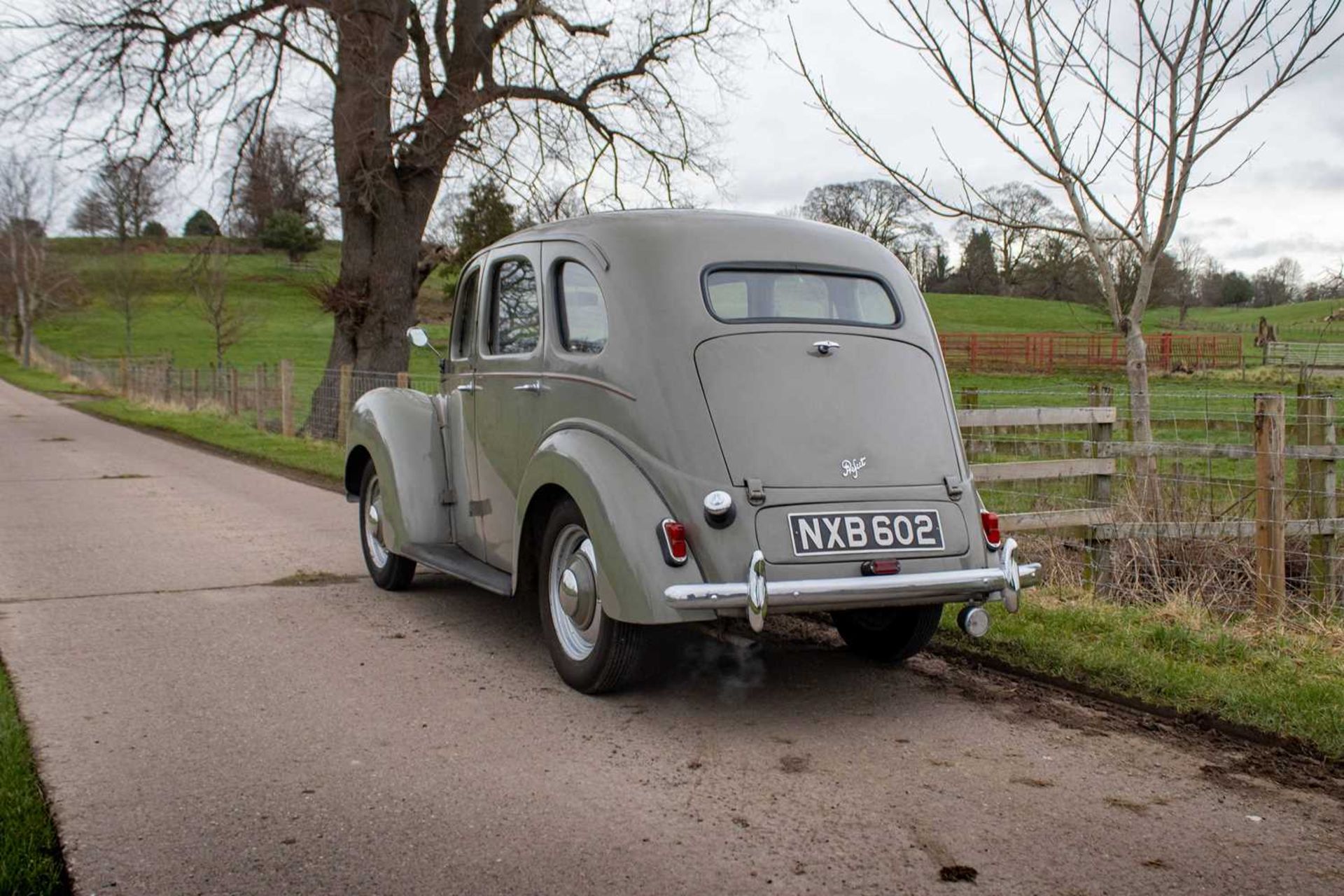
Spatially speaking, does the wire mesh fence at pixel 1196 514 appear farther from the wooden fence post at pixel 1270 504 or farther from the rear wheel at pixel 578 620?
the rear wheel at pixel 578 620

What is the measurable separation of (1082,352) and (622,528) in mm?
42713

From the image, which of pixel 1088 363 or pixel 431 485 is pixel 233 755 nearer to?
pixel 431 485

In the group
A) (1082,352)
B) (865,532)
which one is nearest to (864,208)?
(1082,352)

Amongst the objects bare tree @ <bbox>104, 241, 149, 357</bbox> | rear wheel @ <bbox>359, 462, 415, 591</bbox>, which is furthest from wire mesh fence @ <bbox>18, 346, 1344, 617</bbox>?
bare tree @ <bbox>104, 241, 149, 357</bbox>

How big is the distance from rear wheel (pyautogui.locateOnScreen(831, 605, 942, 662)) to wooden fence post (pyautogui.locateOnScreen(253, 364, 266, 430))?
55.5 ft

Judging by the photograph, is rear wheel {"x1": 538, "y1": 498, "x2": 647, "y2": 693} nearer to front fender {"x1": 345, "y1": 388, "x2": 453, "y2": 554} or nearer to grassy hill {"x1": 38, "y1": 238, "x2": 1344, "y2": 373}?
front fender {"x1": 345, "y1": 388, "x2": 453, "y2": 554}

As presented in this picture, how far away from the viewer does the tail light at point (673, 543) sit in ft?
14.6

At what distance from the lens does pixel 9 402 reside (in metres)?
31.2

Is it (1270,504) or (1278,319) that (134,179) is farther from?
(1278,319)

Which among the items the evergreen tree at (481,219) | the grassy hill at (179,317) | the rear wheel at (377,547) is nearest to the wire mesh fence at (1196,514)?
the rear wheel at (377,547)

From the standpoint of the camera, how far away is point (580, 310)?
5.39m

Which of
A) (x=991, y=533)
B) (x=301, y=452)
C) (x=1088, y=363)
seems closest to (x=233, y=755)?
(x=991, y=533)

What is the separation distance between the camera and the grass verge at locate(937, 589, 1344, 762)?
4.55 meters

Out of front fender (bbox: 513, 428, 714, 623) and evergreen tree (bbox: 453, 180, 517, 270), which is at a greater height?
evergreen tree (bbox: 453, 180, 517, 270)
